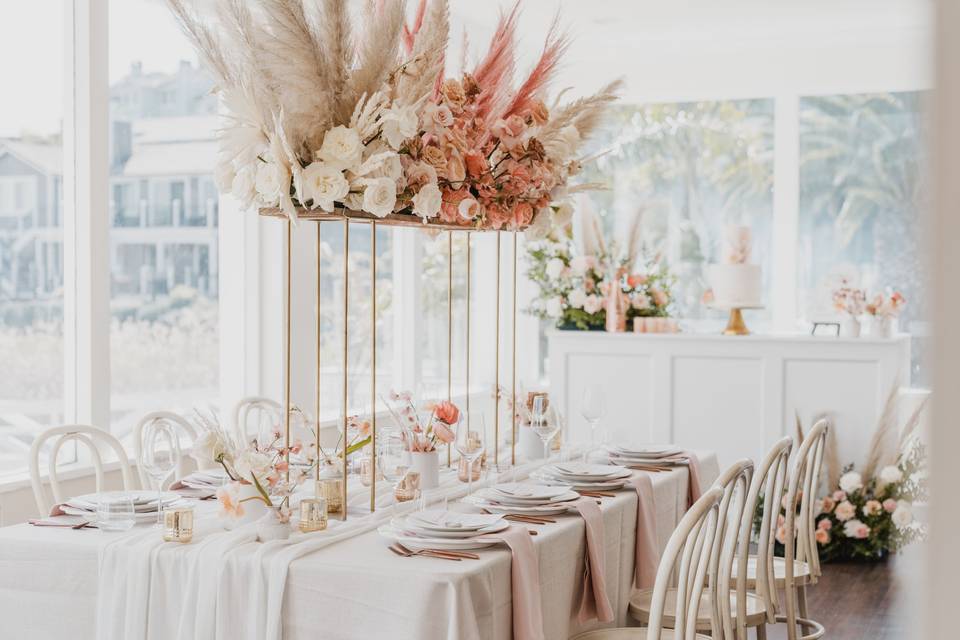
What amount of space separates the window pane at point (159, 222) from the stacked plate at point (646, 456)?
2030mm

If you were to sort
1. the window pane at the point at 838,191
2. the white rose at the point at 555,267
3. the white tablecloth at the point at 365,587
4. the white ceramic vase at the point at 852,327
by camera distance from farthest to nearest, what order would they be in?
the window pane at the point at 838,191, the white rose at the point at 555,267, the white ceramic vase at the point at 852,327, the white tablecloth at the point at 365,587

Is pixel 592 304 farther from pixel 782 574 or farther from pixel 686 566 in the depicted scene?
pixel 686 566

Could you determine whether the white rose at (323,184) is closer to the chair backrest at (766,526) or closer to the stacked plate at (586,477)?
the stacked plate at (586,477)

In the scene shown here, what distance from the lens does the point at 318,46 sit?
2.25 m

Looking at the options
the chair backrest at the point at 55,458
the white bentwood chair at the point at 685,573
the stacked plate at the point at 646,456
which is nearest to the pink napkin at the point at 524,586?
the white bentwood chair at the point at 685,573

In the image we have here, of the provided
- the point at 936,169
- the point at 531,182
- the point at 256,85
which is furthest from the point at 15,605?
the point at 936,169

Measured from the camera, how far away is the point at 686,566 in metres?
2.35

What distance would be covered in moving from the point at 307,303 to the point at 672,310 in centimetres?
269

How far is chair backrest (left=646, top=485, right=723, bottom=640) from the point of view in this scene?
2166 mm

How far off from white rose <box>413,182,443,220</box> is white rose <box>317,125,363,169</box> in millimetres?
239

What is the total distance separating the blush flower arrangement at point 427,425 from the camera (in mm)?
2768

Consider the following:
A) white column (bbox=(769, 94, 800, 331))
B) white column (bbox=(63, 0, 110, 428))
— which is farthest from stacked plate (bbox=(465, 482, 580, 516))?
white column (bbox=(769, 94, 800, 331))

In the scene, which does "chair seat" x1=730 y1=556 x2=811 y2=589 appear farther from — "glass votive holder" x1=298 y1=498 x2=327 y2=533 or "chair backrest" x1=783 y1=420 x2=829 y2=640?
"glass votive holder" x1=298 y1=498 x2=327 y2=533

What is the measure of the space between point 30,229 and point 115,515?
1.77 m
